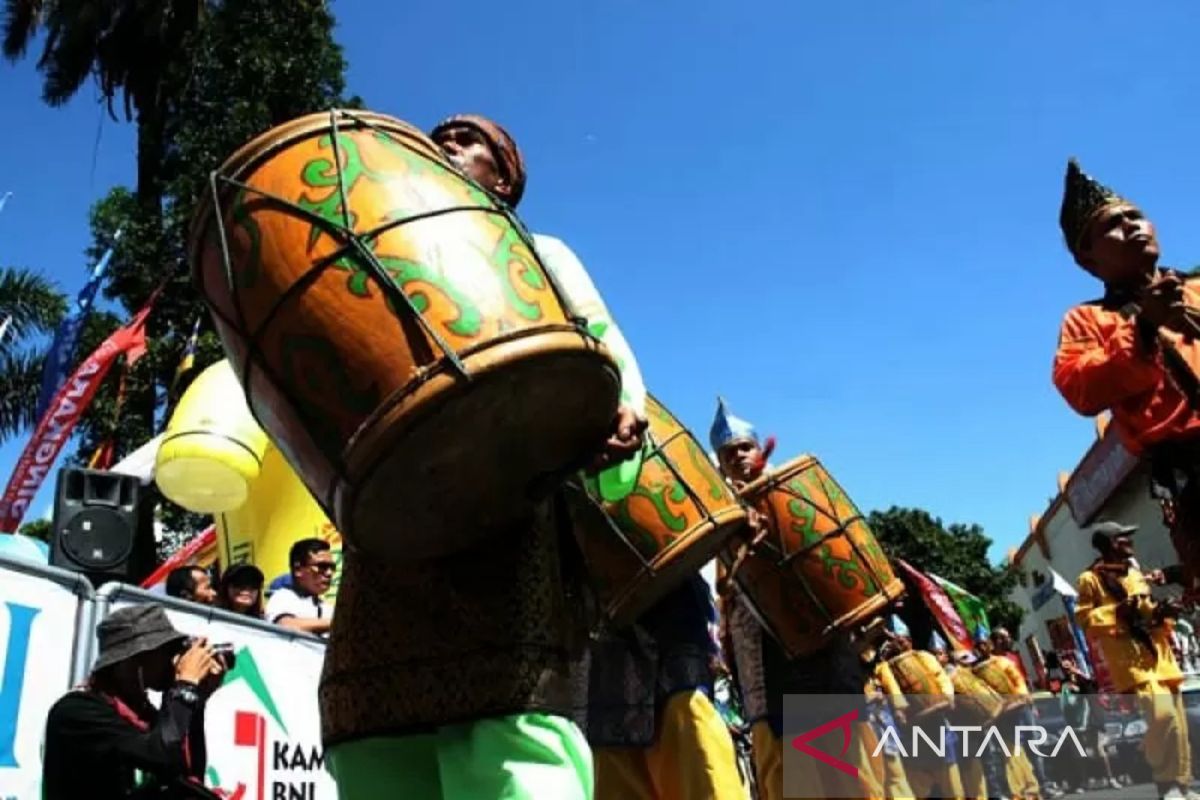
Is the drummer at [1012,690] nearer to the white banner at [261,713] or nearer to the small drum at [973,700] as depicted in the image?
the small drum at [973,700]

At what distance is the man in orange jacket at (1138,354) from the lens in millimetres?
2840

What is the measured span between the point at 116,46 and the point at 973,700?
16636 mm

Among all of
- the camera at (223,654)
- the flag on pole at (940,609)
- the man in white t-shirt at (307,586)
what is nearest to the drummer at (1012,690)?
the flag on pole at (940,609)

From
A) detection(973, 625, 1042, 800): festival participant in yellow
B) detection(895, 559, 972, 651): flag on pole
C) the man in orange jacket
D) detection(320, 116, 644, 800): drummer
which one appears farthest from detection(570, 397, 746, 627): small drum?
detection(895, 559, 972, 651): flag on pole

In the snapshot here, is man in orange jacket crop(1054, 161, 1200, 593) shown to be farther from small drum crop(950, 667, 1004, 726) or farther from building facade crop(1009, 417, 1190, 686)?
building facade crop(1009, 417, 1190, 686)

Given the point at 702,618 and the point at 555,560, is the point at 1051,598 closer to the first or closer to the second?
the point at 702,618

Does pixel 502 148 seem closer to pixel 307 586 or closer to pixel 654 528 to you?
pixel 654 528

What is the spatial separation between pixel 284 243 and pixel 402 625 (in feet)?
2.18

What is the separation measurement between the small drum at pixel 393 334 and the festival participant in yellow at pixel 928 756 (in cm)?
574

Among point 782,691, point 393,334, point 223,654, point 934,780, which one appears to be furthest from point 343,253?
point 934,780

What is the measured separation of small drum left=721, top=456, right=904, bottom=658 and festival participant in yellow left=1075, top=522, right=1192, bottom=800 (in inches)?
72.8

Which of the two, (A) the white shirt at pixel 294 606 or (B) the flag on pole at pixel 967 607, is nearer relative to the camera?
(A) the white shirt at pixel 294 606

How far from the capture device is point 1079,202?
121 inches

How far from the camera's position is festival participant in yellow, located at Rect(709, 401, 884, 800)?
471cm
